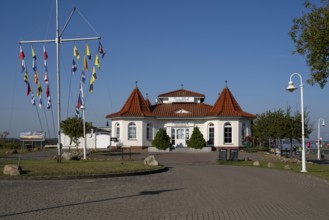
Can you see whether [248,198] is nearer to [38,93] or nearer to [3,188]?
[3,188]

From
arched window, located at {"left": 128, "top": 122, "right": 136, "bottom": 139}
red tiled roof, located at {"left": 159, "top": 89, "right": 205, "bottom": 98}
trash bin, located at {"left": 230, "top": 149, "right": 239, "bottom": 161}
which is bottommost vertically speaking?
trash bin, located at {"left": 230, "top": 149, "right": 239, "bottom": 161}

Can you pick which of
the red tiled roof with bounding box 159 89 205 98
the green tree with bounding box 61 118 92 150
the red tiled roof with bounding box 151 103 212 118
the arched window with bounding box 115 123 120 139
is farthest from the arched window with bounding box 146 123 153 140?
the green tree with bounding box 61 118 92 150

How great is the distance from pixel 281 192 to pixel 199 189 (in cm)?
268

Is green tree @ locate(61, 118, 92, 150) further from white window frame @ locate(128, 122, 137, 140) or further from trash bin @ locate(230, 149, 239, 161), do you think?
trash bin @ locate(230, 149, 239, 161)

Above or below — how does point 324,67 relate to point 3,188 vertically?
above

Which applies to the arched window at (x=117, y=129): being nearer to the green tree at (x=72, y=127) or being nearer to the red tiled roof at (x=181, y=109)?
the red tiled roof at (x=181, y=109)

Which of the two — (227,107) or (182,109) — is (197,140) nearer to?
(227,107)

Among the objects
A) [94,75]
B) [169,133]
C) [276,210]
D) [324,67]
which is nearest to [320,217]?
[276,210]

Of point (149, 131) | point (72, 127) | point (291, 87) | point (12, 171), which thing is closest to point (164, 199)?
point (12, 171)

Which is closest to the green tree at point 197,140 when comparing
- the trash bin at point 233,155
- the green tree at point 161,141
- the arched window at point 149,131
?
the green tree at point 161,141

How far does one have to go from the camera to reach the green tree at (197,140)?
41625mm

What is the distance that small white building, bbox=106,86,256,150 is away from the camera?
43.1 meters

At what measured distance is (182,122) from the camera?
45.8 metres

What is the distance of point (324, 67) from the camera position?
17.2 meters
